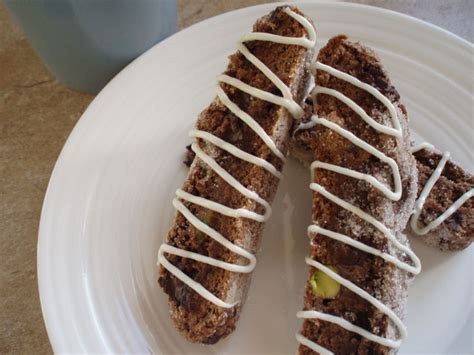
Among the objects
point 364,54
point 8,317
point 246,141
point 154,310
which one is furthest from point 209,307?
point 364,54

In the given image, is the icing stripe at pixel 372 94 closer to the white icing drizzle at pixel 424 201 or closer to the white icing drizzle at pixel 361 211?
the white icing drizzle at pixel 361 211

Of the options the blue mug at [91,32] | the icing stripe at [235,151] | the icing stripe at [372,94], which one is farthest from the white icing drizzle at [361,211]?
the blue mug at [91,32]

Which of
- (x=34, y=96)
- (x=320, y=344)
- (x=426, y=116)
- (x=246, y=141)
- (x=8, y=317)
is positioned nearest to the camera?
(x=320, y=344)

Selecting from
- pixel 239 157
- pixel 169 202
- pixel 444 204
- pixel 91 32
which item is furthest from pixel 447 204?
pixel 91 32

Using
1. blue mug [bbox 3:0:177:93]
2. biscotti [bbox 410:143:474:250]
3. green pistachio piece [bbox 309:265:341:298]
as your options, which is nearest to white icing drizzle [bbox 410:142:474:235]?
biscotti [bbox 410:143:474:250]

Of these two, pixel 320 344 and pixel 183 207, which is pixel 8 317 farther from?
pixel 320 344

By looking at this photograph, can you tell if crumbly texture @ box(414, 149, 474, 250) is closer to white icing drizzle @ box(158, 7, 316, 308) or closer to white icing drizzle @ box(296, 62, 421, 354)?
white icing drizzle @ box(296, 62, 421, 354)
